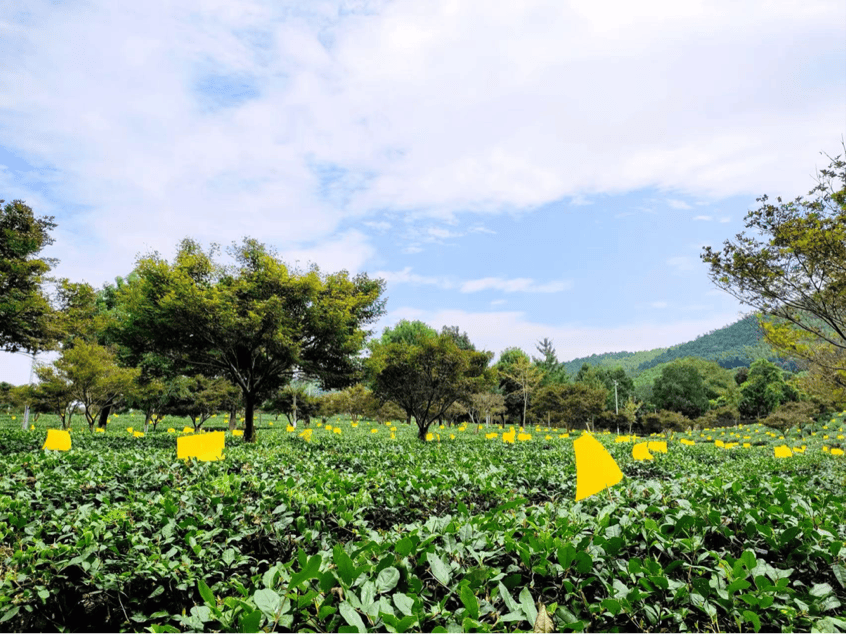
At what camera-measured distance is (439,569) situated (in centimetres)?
155

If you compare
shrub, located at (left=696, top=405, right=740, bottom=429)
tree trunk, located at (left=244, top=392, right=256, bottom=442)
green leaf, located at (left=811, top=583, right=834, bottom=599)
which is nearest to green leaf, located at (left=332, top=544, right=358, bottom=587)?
green leaf, located at (left=811, top=583, right=834, bottom=599)

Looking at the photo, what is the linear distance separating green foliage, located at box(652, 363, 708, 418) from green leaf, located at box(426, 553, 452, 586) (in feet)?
178

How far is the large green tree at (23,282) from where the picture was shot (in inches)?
519

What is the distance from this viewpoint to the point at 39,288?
14438mm

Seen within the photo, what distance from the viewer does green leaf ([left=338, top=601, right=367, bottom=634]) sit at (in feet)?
4.03

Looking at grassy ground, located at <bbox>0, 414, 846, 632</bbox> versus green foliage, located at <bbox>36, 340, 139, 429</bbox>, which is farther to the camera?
green foliage, located at <bbox>36, 340, 139, 429</bbox>

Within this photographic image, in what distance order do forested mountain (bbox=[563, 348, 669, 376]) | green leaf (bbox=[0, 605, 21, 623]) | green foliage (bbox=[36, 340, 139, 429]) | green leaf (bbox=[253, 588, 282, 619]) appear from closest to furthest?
green leaf (bbox=[253, 588, 282, 619]) → green leaf (bbox=[0, 605, 21, 623]) → green foliage (bbox=[36, 340, 139, 429]) → forested mountain (bbox=[563, 348, 669, 376])


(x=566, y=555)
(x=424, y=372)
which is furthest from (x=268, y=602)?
(x=424, y=372)

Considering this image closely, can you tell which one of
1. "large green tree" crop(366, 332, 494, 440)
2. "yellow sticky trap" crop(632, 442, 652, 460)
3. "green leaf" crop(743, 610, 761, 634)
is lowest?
"yellow sticky trap" crop(632, 442, 652, 460)

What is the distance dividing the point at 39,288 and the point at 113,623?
16184 mm

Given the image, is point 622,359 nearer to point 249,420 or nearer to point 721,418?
point 721,418

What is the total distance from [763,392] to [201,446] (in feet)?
150

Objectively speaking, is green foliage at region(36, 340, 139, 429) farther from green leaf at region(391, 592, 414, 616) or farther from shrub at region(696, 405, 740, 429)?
shrub at region(696, 405, 740, 429)

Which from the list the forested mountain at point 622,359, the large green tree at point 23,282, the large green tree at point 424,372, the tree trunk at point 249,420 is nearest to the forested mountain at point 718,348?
the forested mountain at point 622,359
